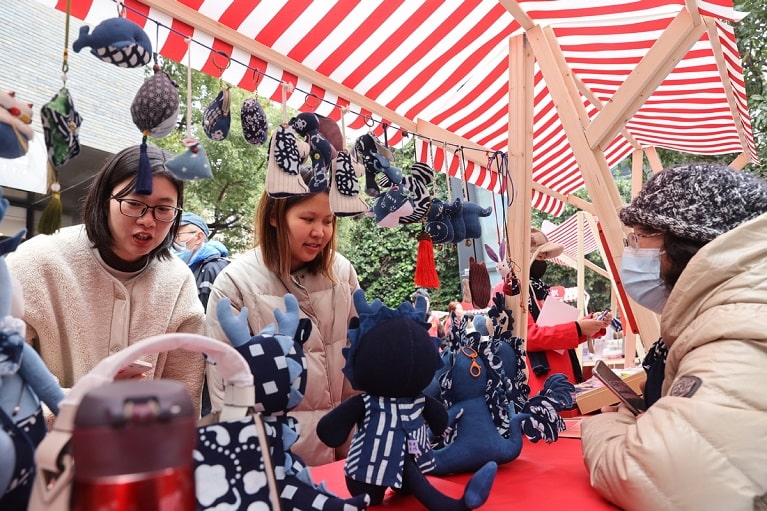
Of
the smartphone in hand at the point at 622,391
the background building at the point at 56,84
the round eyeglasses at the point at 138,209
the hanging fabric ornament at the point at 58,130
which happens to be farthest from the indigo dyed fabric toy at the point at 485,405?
the background building at the point at 56,84

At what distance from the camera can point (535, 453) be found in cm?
148

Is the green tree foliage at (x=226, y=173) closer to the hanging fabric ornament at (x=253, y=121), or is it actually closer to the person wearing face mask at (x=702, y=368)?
the hanging fabric ornament at (x=253, y=121)

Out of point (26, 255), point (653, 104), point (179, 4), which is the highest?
point (653, 104)

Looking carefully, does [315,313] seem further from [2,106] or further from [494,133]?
[494,133]

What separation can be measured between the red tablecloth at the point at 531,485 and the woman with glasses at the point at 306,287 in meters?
0.26

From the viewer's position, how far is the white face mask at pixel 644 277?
1395 millimetres

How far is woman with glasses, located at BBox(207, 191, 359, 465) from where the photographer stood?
5.08ft

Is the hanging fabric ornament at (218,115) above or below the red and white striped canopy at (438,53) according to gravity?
below

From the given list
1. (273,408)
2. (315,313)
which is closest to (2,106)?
(273,408)

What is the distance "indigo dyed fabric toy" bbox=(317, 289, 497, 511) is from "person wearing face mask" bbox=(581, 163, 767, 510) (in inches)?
11.5

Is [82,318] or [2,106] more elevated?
[2,106]

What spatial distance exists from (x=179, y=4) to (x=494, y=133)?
3.00 metres

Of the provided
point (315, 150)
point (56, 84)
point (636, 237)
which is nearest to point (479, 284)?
point (636, 237)

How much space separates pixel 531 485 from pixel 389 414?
40 centimetres
